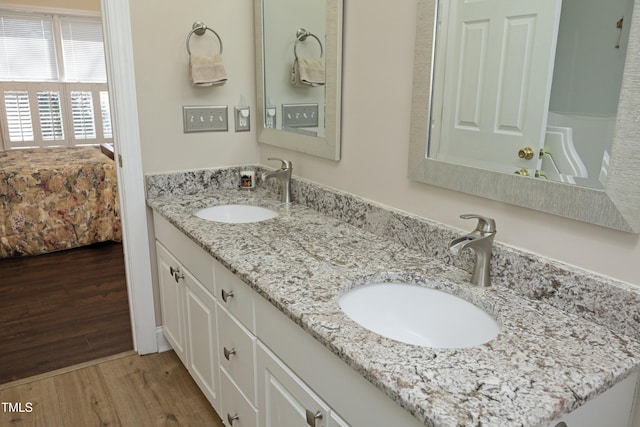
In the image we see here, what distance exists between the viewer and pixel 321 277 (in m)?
1.34

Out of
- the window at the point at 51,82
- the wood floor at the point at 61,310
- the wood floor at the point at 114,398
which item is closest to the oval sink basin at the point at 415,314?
the wood floor at the point at 114,398

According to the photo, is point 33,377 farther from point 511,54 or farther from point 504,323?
point 511,54

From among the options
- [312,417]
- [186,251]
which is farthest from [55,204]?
[312,417]

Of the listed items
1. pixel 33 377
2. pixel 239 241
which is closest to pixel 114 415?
pixel 33 377

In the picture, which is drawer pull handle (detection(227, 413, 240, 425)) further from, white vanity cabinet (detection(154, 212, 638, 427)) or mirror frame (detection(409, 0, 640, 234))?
mirror frame (detection(409, 0, 640, 234))

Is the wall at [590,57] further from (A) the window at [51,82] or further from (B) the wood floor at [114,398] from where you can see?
(A) the window at [51,82]

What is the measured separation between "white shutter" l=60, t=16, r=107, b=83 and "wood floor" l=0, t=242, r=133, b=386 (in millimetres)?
2984

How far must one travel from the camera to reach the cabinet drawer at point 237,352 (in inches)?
58.6

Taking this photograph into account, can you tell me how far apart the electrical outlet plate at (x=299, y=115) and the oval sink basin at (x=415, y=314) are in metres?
0.88

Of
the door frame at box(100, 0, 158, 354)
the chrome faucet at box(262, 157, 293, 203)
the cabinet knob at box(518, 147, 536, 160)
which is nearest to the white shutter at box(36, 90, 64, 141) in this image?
the door frame at box(100, 0, 158, 354)

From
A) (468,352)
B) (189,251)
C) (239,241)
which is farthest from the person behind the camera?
(189,251)

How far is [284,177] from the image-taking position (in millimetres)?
2146

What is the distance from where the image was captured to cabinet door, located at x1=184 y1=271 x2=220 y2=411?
1786 mm

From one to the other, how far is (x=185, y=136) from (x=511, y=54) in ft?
4.98
